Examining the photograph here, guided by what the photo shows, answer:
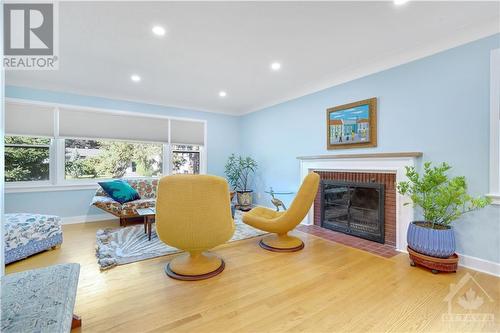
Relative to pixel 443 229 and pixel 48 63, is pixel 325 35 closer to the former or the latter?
pixel 443 229

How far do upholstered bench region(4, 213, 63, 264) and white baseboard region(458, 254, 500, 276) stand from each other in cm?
473

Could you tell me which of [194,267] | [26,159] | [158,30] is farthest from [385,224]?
[26,159]

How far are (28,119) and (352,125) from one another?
524 centimetres

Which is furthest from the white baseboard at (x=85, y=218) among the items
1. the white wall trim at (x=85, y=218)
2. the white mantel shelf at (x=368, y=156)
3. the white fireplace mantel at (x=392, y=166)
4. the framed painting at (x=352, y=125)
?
the framed painting at (x=352, y=125)

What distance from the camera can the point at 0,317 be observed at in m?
0.96

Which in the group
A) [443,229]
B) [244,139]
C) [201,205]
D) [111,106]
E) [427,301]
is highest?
[111,106]

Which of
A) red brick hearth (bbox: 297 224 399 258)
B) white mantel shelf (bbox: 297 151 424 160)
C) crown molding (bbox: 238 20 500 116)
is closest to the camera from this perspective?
crown molding (bbox: 238 20 500 116)

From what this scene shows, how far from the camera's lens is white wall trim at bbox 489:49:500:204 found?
2234 mm

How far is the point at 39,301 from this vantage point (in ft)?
3.64

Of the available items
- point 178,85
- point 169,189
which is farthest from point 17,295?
point 178,85

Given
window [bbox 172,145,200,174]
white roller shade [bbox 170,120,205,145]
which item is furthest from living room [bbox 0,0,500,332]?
window [bbox 172,145,200,174]

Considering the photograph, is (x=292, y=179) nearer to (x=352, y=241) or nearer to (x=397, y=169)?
(x=352, y=241)

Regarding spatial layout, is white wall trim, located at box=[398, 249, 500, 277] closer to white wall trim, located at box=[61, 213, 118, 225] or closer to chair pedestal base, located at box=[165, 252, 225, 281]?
chair pedestal base, located at box=[165, 252, 225, 281]

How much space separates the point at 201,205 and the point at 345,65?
2.79 metres
